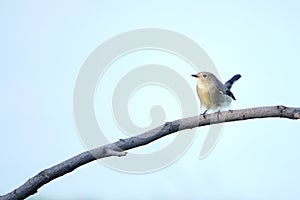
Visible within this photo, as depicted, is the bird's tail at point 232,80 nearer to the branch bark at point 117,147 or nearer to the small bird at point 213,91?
the small bird at point 213,91

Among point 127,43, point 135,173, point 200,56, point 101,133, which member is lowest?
point 135,173

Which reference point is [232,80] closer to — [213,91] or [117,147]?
[213,91]

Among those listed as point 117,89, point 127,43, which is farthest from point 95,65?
point 127,43

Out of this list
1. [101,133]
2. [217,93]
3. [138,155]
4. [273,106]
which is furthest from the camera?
[217,93]

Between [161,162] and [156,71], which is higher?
[156,71]

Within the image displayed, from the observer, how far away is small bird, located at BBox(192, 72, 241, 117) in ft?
18.7

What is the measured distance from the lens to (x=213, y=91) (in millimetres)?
5973

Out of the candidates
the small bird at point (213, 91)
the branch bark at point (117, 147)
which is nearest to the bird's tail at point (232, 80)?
the small bird at point (213, 91)

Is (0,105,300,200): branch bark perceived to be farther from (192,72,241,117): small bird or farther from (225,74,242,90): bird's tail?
(225,74,242,90): bird's tail

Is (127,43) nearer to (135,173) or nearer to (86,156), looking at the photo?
(135,173)

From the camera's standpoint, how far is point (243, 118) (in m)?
2.83

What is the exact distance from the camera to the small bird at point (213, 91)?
5.69 metres

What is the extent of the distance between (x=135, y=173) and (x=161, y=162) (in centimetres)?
22

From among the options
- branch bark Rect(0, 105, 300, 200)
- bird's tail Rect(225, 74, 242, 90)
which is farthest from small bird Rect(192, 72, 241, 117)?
branch bark Rect(0, 105, 300, 200)
